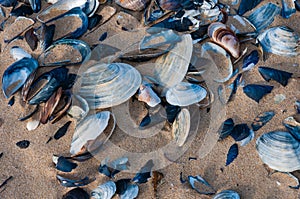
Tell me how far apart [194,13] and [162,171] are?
37.8 inches

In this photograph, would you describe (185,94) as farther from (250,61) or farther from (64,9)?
(64,9)

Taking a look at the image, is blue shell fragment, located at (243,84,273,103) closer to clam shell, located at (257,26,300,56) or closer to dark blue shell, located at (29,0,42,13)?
clam shell, located at (257,26,300,56)

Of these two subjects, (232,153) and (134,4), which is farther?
(134,4)

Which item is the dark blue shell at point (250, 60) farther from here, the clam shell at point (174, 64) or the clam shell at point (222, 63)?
the clam shell at point (174, 64)

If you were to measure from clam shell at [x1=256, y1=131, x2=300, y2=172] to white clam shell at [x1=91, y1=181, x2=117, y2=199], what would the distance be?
81 cm

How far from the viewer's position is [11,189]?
2035 millimetres

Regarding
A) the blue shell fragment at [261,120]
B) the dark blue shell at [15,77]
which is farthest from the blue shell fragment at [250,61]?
the dark blue shell at [15,77]

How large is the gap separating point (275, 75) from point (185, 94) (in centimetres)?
54

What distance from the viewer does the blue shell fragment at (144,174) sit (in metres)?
2.03

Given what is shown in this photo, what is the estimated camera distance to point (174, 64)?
2148 millimetres

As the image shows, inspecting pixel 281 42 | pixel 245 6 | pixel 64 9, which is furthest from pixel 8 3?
pixel 281 42

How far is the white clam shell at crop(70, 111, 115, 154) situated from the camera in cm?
204

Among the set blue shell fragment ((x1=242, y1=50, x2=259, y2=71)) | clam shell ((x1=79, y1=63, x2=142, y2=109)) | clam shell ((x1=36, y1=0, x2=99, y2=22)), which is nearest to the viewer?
clam shell ((x1=79, y1=63, x2=142, y2=109))

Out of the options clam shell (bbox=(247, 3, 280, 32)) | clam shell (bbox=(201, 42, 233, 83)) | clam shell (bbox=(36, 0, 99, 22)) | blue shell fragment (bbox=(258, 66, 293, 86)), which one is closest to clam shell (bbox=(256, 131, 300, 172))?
blue shell fragment (bbox=(258, 66, 293, 86))
